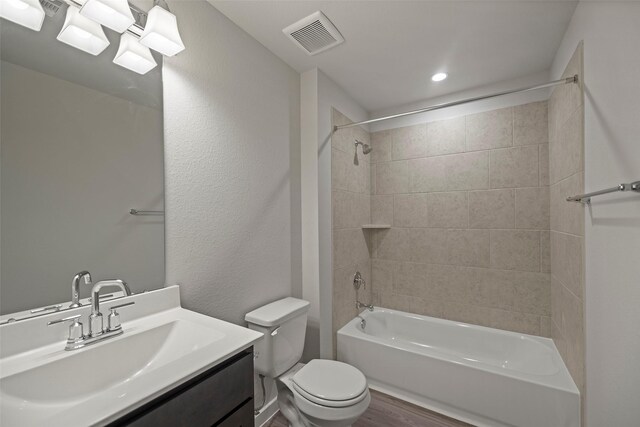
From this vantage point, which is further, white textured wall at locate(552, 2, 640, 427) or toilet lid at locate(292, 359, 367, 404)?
toilet lid at locate(292, 359, 367, 404)

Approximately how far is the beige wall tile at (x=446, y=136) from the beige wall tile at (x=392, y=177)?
297 millimetres

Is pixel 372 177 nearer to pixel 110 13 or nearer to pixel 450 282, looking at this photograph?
pixel 450 282

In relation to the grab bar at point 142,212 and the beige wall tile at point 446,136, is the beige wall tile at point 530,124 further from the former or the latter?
the grab bar at point 142,212

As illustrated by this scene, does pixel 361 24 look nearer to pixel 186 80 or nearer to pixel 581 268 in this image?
pixel 186 80

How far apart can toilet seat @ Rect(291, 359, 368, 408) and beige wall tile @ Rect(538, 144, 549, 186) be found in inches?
80.5

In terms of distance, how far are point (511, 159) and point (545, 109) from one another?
0.44 m

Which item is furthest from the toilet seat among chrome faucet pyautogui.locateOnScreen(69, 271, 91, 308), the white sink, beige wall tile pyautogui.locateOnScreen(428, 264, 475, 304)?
beige wall tile pyautogui.locateOnScreen(428, 264, 475, 304)

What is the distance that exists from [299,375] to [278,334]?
11.0 inches

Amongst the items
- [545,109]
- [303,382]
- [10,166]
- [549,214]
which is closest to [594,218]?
[549,214]

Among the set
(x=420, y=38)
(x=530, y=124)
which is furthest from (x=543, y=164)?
(x=420, y=38)

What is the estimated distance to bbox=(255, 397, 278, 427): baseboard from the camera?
176cm

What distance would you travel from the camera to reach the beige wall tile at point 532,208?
2174 millimetres

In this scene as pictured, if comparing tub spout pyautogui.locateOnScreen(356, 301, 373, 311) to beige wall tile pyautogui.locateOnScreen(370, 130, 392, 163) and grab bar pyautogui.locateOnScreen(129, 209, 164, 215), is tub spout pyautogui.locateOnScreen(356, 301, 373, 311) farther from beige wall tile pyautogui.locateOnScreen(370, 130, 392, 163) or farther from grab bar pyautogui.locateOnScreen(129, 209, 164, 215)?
grab bar pyautogui.locateOnScreen(129, 209, 164, 215)

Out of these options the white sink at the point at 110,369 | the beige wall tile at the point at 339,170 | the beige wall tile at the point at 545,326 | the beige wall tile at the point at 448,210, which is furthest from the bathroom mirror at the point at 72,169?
the beige wall tile at the point at 545,326
